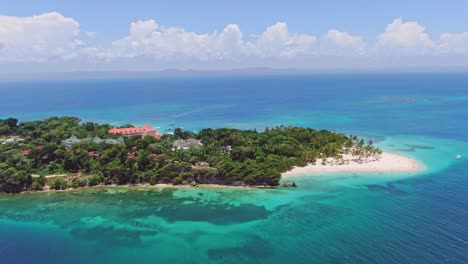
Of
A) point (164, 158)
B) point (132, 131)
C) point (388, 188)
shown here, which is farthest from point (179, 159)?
point (388, 188)

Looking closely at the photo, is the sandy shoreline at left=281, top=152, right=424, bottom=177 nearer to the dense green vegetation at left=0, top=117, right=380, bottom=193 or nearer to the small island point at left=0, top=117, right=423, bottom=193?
the small island point at left=0, top=117, right=423, bottom=193

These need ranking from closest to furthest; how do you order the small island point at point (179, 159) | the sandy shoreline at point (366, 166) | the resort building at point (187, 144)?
the small island point at point (179, 159) → the sandy shoreline at point (366, 166) → the resort building at point (187, 144)

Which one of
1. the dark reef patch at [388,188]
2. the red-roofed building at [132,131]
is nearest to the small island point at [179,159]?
the red-roofed building at [132,131]

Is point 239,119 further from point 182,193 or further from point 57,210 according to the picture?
point 57,210

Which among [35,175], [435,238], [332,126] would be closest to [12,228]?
[35,175]

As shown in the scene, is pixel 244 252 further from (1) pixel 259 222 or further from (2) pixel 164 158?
(2) pixel 164 158

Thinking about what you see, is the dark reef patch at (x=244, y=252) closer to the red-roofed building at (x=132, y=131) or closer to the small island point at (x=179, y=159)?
the small island point at (x=179, y=159)
